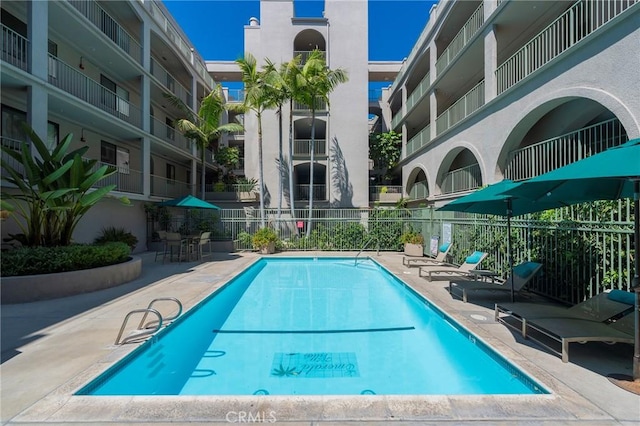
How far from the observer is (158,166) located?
19.6 meters

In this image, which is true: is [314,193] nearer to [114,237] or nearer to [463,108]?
[463,108]

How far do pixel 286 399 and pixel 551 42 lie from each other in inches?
481

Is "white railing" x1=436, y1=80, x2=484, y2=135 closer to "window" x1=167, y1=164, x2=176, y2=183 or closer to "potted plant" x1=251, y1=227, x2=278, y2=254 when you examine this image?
"potted plant" x1=251, y1=227, x2=278, y2=254

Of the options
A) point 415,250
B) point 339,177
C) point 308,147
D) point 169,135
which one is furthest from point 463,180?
point 169,135

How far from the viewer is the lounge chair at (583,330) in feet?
12.1

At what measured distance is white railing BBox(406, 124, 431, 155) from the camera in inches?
722

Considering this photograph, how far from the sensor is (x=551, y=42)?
9.52m

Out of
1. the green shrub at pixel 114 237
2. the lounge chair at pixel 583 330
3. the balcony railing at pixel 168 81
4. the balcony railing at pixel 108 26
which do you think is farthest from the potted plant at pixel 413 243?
the balcony railing at pixel 168 81

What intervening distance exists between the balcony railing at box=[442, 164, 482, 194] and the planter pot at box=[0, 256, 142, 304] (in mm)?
14055

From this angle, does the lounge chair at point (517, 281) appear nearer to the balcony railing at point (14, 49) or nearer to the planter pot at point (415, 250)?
the planter pot at point (415, 250)

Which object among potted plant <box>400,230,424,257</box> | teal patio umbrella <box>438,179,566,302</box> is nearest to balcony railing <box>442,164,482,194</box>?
potted plant <box>400,230,424,257</box>

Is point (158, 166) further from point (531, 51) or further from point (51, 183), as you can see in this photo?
point (531, 51)

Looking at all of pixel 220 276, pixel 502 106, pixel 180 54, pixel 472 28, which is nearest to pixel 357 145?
pixel 472 28

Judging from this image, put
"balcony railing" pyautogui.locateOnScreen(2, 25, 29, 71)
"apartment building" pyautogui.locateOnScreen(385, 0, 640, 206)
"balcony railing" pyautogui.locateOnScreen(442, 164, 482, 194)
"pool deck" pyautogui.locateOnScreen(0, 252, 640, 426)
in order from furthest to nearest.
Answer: "balcony railing" pyautogui.locateOnScreen(442, 164, 482, 194)
"balcony railing" pyautogui.locateOnScreen(2, 25, 29, 71)
"apartment building" pyautogui.locateOnScreen(385, 0, 640, 206)
"pool deck" pyautogui.locateOnScreen(0, 252, 640, 426)
